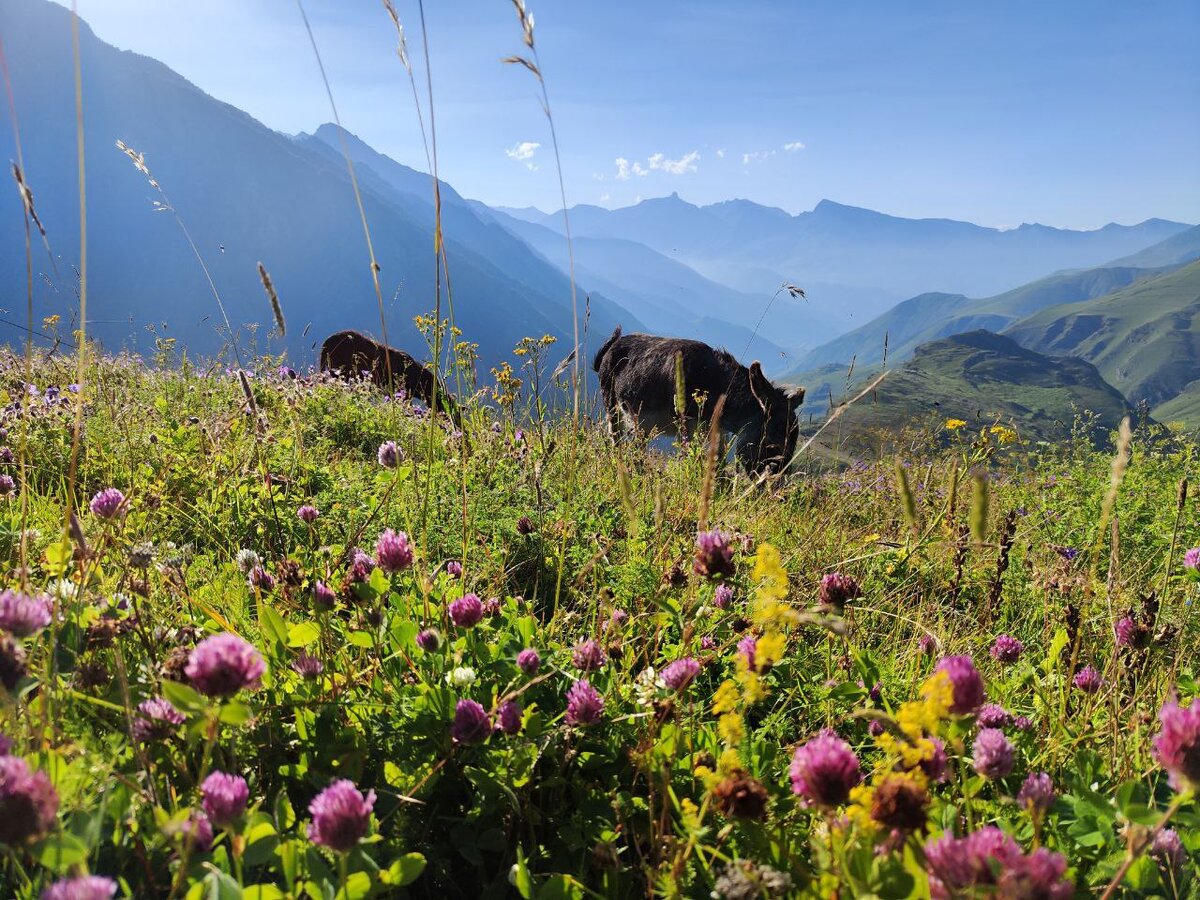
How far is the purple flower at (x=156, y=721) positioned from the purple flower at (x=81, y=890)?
20.9 inches

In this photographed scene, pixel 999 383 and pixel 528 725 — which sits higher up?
pixel 528 725

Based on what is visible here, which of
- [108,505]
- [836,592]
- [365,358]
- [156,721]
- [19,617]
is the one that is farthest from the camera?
[365,358]

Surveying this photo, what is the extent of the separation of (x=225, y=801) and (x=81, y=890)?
0.73 ft

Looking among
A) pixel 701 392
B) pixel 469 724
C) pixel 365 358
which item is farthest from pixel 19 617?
pixel 365 358

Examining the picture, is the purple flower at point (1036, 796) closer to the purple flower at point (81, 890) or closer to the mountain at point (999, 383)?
the purple flower at point (81, 890)

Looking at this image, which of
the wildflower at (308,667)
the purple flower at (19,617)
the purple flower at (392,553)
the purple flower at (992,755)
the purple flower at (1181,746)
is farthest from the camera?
the purple flower at (392,553)

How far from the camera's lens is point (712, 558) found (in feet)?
4.42

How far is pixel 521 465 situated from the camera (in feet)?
12.5

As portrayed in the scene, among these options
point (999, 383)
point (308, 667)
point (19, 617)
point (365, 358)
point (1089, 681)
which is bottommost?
point (999, 383)

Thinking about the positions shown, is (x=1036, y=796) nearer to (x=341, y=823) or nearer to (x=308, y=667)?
(x=341, y=823)

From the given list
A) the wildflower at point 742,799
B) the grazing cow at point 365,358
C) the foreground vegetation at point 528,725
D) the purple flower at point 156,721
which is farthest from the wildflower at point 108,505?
the grazing cow at point 365,358

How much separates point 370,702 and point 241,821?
0.57 m

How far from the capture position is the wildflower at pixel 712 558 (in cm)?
134

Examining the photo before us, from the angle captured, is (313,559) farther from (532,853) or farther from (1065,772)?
(1065,772)
